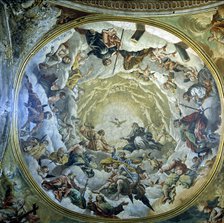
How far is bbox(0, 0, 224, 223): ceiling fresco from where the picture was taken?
16594mm

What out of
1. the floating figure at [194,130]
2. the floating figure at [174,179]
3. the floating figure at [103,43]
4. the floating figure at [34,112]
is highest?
the floating figure at [103,43]

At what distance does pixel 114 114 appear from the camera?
18156 mm

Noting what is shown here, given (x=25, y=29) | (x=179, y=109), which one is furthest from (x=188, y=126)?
(x=25, y=29)

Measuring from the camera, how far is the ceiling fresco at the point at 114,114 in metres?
16.6

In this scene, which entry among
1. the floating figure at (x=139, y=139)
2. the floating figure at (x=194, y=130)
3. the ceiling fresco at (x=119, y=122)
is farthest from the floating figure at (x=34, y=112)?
the floating figure at (x=194, y=130)

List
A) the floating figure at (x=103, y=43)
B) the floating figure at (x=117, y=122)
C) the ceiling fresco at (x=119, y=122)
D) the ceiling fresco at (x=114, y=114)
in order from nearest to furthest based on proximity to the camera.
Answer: the ceiling fresco at (x=114, y=114)
the floating figure at (x=103, y=43)
the ceiling fresco at (x=119, y=122)
the floating figure at (x=117, y=122)

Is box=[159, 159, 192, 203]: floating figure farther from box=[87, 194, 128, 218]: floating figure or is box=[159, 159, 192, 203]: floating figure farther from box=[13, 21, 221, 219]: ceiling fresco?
box=[87, 194, 128, 218]: floating figure

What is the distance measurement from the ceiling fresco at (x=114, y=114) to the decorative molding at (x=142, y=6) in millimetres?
24

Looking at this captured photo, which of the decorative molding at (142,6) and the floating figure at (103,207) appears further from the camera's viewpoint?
the floating figure at (103,207)

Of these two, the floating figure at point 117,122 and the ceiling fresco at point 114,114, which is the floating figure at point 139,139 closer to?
the ceiling fresco at point 114,114

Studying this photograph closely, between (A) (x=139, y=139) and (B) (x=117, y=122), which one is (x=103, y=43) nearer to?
(B) (x=117, y=122)

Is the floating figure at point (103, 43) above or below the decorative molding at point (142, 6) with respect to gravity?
below

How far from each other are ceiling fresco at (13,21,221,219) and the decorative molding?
0.54m

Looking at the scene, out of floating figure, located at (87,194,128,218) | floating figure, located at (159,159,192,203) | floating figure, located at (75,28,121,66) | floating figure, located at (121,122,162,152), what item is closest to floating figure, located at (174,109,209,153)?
floating figure, located at (159,159,192,203)
